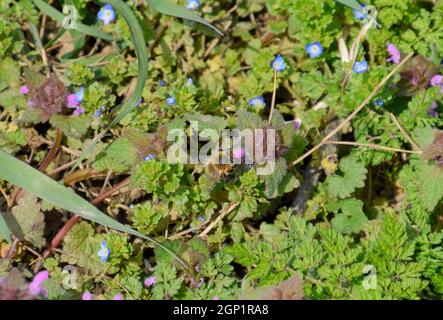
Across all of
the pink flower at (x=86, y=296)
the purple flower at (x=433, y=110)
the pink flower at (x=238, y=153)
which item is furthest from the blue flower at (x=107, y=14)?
the purple flower at (x=433, y=110)

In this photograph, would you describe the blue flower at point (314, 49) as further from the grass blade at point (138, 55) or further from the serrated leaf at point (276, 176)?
the grass blade at point (138, 55)

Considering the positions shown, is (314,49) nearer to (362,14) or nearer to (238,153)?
(362,14)

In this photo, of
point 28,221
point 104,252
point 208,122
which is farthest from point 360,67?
point 28,221

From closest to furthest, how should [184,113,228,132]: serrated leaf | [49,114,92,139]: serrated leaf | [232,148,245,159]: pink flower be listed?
[232,148,245,159]: pink flower, [184,113,228,132]: serrated leaf, [49,114,92,139]: serrated leaf

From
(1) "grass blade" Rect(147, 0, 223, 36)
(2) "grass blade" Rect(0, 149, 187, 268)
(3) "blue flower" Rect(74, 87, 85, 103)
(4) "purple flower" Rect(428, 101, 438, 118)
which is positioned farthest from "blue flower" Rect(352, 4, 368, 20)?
(2) "grass blade" Rect(0, 149, 187, 268)

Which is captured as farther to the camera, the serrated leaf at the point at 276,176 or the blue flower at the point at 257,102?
the blue flower at the point at 257,102

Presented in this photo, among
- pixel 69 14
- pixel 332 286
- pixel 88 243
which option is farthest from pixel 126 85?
pixel 332 286

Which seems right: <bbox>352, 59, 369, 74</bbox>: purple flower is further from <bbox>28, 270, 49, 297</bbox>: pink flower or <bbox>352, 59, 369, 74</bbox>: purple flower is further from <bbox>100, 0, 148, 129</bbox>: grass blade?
<bbox>28, 270, 49, 297</bbox>: pink flower
